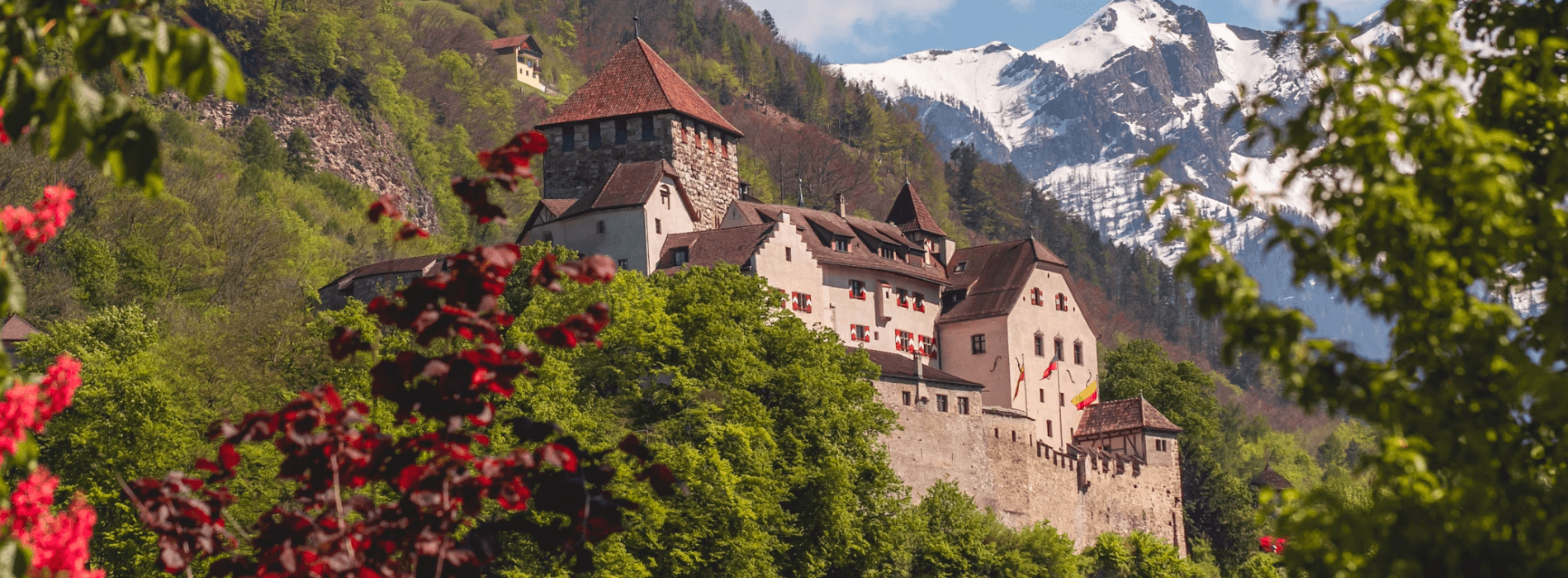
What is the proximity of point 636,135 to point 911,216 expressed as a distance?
599 inches

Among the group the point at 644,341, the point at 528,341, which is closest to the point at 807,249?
the point at 644,341

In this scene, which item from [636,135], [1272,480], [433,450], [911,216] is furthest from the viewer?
[1272,480]

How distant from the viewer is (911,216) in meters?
76.0

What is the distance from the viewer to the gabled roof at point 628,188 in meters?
Answer: 61.9

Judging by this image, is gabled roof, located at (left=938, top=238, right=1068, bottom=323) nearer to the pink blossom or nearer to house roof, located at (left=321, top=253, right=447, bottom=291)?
house roof, located at (left=321, top=253, right=447, bottom=291)

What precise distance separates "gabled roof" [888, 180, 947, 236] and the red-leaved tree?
65922 mm

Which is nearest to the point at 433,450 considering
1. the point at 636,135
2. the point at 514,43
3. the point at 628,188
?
the point at 628,188

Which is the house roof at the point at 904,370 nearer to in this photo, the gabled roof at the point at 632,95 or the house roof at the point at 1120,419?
the house roof at the point at 1120,419

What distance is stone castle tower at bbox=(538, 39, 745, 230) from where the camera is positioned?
66.7 meters

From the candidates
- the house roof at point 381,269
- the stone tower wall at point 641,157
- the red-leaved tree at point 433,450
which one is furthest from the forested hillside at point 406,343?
the red-leaved tree at point 433,450

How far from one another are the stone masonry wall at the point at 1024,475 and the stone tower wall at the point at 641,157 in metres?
12.7

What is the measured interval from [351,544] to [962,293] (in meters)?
63.4

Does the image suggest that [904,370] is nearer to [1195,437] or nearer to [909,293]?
[909,293]

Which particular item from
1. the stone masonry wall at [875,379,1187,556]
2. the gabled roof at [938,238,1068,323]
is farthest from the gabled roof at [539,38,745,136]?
the stone masonry wall at [875,379,1187,556]
